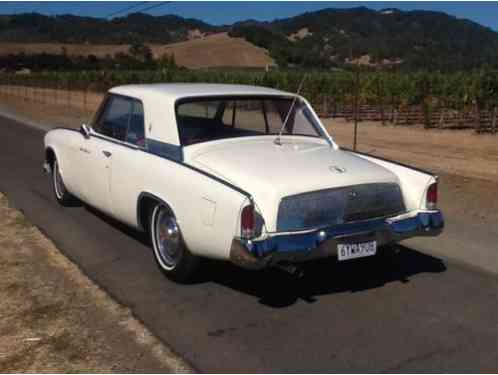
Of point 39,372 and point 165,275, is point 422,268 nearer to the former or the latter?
point 165,275

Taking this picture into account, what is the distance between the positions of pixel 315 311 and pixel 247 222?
2.72ft

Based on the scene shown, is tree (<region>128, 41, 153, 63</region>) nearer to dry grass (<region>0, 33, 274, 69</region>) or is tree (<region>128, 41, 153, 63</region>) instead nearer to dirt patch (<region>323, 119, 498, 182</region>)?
dry grass (<region>0, 33, 274, 69</region>)

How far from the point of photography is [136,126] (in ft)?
18.5

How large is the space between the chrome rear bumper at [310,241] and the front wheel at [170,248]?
68cm

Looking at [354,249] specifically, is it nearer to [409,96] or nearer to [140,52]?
[409,96]

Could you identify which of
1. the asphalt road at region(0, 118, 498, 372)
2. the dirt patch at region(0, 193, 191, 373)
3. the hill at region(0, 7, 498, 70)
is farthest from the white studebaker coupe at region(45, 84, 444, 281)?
the hill at region(0, 7, 498, 70)

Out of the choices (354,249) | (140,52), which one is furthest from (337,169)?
(140,52)

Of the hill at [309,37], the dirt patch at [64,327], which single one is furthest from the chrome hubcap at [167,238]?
the hill at [309,37]

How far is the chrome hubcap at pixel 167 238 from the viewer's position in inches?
194

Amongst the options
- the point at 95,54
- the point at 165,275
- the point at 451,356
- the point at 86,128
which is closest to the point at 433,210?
the point at 451,356

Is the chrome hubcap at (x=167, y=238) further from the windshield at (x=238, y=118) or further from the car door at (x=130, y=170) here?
the windshield at (x=238, y=118)

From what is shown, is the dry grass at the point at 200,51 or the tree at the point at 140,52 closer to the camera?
the dry grass at the point at 200,51

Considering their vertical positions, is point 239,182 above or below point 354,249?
above

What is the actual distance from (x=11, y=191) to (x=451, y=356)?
6.92m
